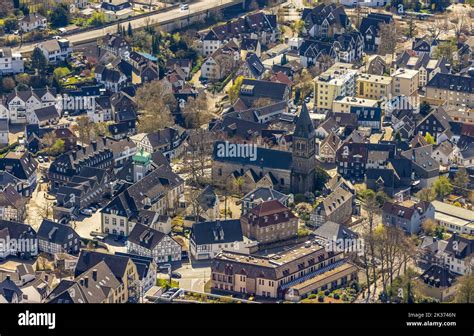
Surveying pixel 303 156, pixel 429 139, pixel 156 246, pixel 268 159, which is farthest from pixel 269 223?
pixel 429 139

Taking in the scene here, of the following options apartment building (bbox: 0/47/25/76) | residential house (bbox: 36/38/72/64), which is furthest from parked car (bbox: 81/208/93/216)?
residential house (bbox: 36/38/72/64)

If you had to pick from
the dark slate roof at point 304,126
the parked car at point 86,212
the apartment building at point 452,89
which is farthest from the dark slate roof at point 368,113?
the parked car at point 86,212

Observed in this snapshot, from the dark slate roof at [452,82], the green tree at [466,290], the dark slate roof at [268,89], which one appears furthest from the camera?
the dark slate roof at [452,82]

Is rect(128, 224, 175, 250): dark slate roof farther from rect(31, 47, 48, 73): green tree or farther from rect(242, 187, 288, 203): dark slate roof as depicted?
rect(31, 47, 48, 73): green tree

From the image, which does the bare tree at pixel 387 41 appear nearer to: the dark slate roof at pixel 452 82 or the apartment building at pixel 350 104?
the dark slate roof at pixel 452 82
